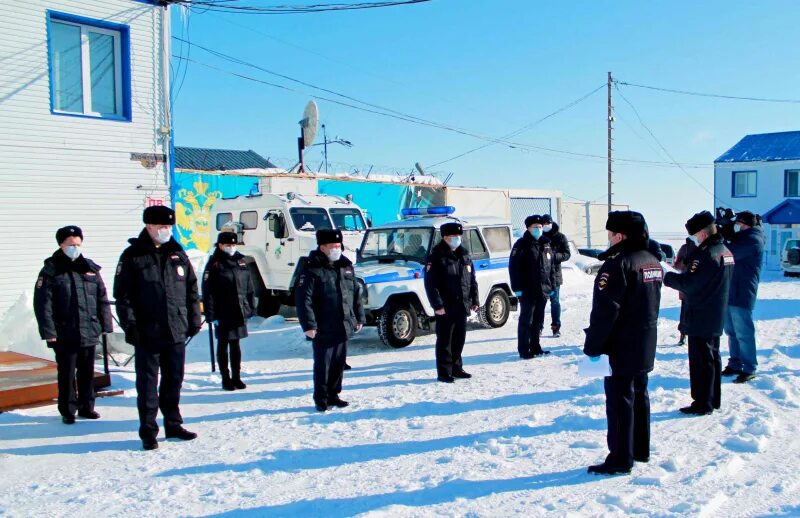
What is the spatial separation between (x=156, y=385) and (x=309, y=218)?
27.7ft

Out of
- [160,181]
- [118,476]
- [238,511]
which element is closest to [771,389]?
[238,511]

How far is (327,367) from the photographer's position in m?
6.67

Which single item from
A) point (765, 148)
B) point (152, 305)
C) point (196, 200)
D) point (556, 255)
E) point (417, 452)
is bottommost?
point (417, 452)

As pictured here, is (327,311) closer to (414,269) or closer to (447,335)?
(447,335)

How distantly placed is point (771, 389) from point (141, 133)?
11.3 metres

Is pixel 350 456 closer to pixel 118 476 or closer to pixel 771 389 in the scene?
pixel 118 476

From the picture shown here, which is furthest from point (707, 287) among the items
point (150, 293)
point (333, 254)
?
point (150, 293)

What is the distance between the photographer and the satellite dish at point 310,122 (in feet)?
67.3

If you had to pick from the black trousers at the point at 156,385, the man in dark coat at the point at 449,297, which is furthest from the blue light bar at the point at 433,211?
the black trousers at the point at 156,385

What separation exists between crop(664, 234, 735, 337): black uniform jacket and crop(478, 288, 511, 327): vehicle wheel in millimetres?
5396

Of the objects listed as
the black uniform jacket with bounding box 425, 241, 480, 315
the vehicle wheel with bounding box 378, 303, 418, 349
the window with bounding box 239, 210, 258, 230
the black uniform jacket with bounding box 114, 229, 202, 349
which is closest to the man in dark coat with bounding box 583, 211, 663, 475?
the black uniform jacket with bounding box 425, 241, 480, 315

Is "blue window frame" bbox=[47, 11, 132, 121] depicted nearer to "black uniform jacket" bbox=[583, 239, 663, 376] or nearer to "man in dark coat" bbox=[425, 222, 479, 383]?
"man in dark coat" bbox=[425, 222, 479, 383]

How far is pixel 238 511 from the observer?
4.26 meters

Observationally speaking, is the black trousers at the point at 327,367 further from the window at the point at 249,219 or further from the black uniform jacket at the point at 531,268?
the window at the point at 249,219
